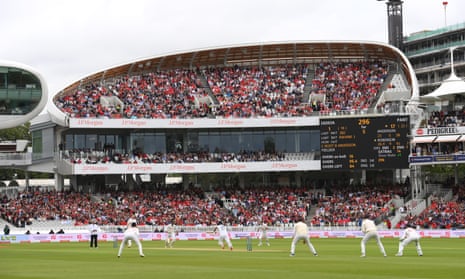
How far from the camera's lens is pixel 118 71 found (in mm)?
75062

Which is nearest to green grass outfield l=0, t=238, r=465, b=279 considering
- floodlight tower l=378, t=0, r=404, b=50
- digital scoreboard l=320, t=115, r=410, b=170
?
digital scoreboard l=320, t=115, r=410, b=170

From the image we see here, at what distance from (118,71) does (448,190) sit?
32.1 metres

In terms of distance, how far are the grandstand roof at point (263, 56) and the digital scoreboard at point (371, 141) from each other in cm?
1274

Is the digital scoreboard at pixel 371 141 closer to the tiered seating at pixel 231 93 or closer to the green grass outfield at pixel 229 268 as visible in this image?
the tiered seating at pixel 231 93

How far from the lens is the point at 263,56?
7694cm

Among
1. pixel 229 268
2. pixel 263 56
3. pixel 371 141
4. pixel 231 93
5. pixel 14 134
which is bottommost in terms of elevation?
pixel 229 268

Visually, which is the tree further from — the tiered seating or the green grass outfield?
the green grass outfield

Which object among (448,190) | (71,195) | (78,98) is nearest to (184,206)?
(71,195)

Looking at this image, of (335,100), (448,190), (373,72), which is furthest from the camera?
(373,72)

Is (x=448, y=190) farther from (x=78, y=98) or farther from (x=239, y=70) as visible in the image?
(x=78, y=98)

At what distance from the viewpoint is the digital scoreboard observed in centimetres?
6100

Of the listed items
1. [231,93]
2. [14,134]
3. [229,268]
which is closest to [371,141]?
[231,93]

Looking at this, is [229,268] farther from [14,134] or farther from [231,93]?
[14,134]

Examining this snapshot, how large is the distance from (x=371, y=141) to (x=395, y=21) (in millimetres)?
44436
